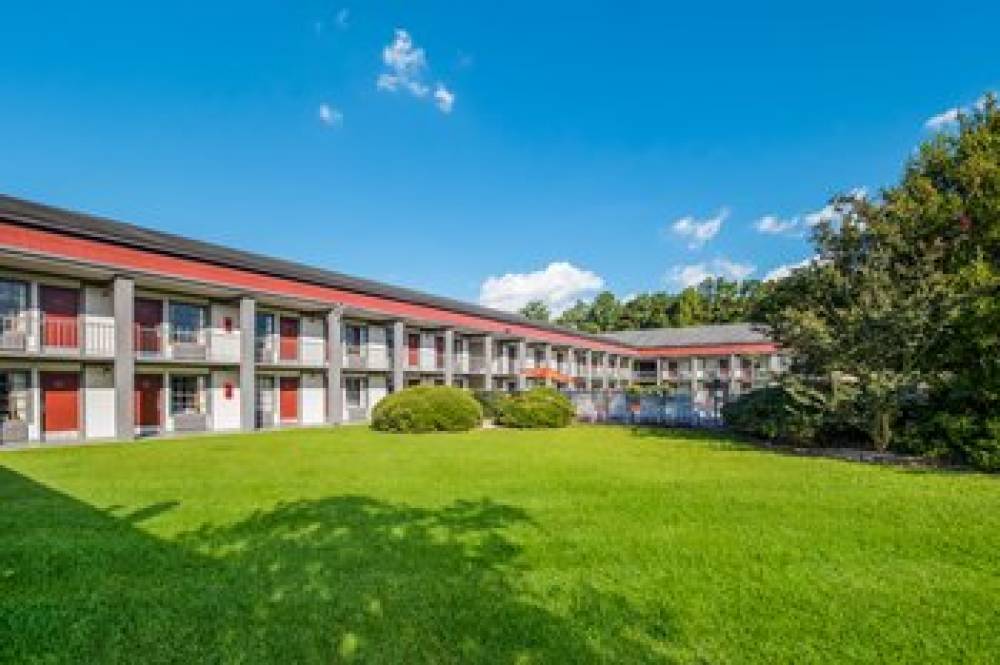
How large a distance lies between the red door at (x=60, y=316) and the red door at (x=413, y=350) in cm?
1590

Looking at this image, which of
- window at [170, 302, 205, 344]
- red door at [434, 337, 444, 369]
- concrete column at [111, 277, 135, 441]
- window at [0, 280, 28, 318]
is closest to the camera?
window at [0, 280, 28, 318]

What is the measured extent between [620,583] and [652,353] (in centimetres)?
5596

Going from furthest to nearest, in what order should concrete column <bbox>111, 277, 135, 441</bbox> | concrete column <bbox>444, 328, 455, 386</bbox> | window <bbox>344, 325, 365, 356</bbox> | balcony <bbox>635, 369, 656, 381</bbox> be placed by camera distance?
balcony <bbox>635, 369, 656, 381</bbox>
concrete column <bbox>444, 328, 455, 386</bbox>
window <bbox>344, 325, 365, 356</bbox>
concrete column <bbox>111, 277, 135, 441</bbox>

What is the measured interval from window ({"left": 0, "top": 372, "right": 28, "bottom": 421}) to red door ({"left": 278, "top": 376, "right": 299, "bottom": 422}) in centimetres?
932

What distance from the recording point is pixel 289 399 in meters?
25.6

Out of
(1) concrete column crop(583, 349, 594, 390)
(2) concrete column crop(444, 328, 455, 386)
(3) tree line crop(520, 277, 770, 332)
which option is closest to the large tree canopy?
(3) tree line crop(520, 277, 770, 332)

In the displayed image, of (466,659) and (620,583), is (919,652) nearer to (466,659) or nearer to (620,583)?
(620,583)

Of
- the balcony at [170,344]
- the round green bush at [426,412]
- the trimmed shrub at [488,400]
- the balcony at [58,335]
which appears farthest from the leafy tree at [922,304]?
the balcony at [58,335]

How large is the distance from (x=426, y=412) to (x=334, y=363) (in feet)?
23.1

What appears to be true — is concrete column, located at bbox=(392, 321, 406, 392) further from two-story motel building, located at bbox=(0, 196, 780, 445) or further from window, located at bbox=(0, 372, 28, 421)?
window, located at bbox=(0, 372, 28, 421)

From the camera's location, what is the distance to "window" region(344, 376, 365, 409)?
28469 mm

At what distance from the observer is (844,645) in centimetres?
373

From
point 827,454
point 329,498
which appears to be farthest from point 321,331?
point 827,454

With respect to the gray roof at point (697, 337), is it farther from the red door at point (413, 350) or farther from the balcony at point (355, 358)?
the balcony at point (355, 358)
